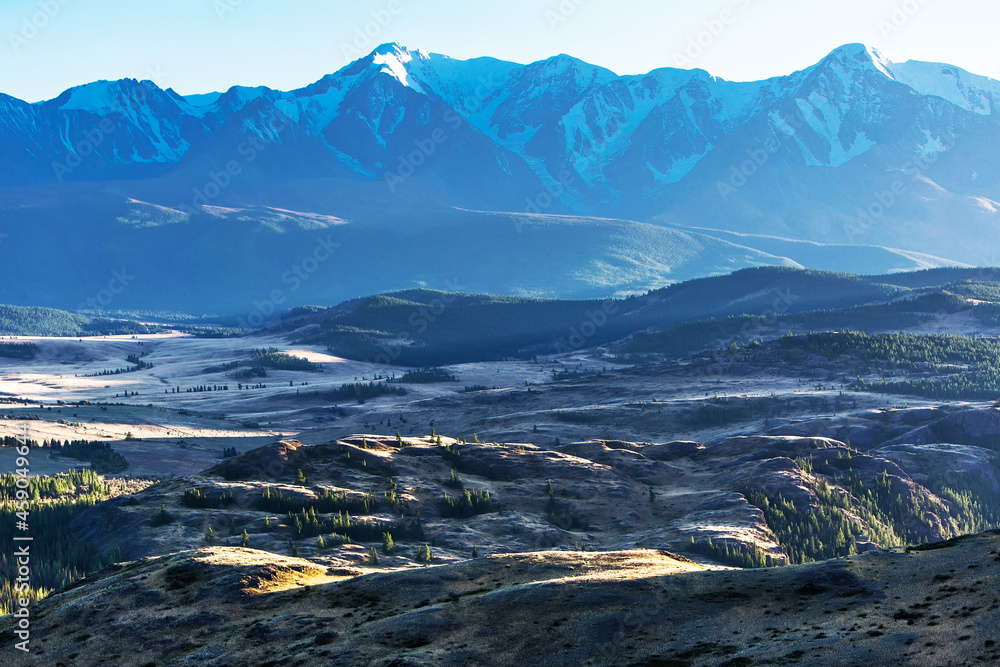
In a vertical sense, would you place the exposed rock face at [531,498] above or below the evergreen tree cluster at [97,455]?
below

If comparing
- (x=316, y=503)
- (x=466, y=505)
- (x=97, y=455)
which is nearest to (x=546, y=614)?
(x=466, y=505)

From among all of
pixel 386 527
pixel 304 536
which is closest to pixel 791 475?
pixel 386 527

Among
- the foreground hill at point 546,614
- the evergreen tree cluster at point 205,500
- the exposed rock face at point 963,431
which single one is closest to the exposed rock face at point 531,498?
the evergreen tree cluster at point 205,500

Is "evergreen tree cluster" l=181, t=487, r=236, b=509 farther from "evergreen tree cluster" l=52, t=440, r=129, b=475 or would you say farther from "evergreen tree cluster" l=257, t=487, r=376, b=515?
"evergreen tree cluster" l=52, t=440, r=129, b=475

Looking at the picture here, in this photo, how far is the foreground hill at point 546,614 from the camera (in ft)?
75.6

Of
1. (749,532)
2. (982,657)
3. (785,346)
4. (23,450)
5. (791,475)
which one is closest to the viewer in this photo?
(982,657)

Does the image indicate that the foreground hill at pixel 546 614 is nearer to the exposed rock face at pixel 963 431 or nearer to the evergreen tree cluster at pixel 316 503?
the evergreen tree cluster at pixel 316 503

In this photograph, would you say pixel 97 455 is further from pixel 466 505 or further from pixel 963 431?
pixel 963 431

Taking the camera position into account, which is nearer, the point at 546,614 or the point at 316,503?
the point at 546,614

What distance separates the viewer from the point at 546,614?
2712 cm

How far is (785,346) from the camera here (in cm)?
13925

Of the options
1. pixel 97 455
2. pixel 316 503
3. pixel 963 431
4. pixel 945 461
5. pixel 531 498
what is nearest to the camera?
pixel 316 503

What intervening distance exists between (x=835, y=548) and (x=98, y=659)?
141 ft

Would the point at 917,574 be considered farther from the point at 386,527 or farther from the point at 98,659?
the point at 386,527
